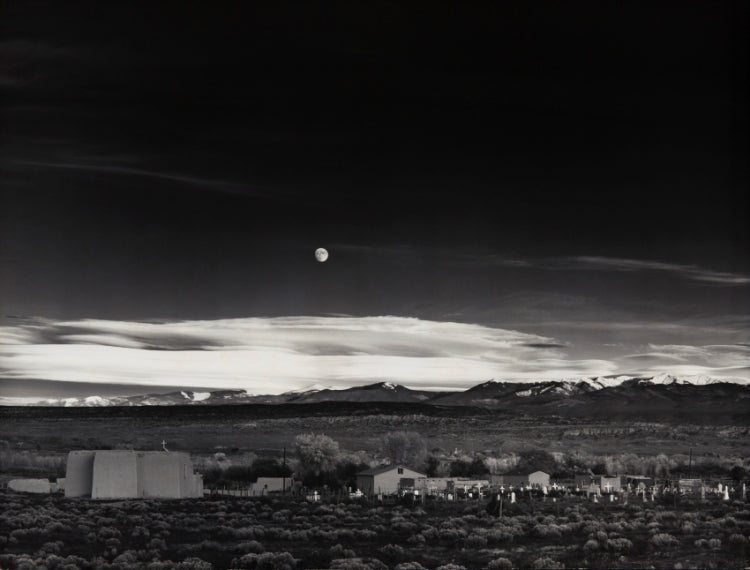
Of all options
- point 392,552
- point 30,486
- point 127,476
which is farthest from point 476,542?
point 30,486

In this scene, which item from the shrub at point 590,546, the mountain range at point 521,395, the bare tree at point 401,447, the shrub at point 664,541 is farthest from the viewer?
the mountain range at point 521,395

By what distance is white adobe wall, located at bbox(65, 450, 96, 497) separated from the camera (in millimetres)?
40062

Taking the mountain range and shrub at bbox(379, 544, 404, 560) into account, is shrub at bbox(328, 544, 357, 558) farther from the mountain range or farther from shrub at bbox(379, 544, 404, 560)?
the mountain range

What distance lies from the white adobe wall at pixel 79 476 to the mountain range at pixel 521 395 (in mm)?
42628

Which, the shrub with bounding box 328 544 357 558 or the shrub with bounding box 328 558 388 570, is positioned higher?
the shrub with bounding box 328 544 357 558

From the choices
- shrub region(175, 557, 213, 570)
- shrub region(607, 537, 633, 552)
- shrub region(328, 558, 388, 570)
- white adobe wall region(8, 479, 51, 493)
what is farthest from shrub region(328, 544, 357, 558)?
white adobe wall region(8, 479, 51, 493)

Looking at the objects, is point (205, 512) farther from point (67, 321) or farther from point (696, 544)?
point (67, 321)

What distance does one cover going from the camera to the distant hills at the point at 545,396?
91875 millimetres

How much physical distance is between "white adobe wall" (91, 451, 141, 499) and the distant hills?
4343 centimetres

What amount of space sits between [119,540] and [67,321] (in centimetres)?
3026

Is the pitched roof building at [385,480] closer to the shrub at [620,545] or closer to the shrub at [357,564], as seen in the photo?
the shrub at [620,545]

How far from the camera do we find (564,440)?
264 ft

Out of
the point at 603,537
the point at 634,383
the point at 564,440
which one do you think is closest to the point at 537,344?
the point at 564,440

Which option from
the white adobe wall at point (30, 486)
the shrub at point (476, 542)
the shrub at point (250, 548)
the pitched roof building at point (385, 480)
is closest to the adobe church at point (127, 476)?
the white adobe wall at point (30, 486)
